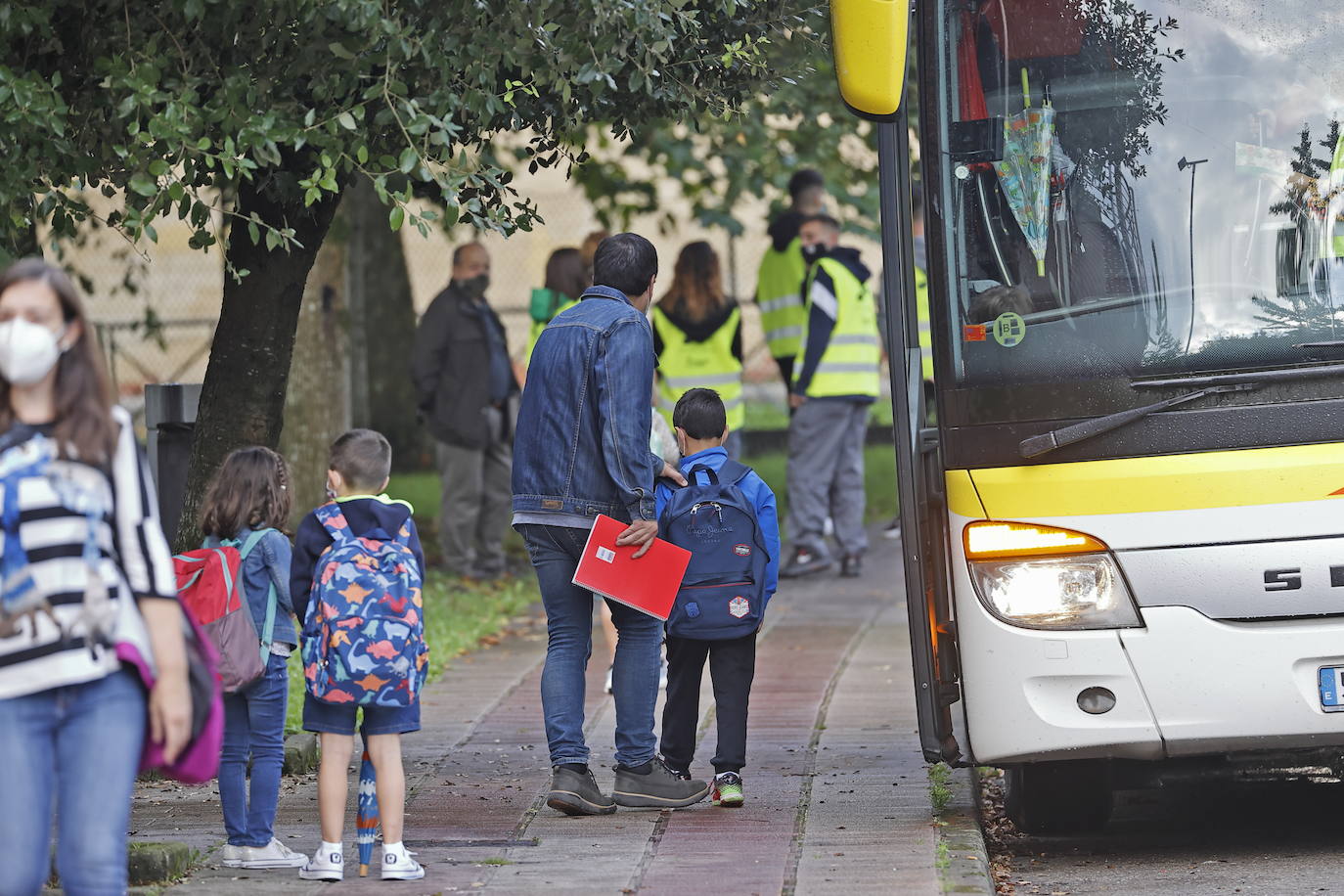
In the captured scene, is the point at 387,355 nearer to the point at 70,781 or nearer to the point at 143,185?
the point at 143,185

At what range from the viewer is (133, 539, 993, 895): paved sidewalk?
5.62 m

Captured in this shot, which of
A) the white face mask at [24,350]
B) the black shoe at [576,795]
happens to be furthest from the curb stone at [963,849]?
the white face mask at [24,350]

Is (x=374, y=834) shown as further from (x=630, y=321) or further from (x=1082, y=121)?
(x=1082, y=121)

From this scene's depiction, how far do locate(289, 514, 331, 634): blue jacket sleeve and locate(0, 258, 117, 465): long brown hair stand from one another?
1498 millimetres

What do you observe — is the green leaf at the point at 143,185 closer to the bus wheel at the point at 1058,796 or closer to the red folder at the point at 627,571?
the red folder at the point at 627,571

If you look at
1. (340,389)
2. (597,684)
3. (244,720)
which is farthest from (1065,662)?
(340,389)

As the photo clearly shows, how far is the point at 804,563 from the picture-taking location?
13188mm

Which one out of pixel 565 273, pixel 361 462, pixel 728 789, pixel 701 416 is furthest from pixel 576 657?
pixel 565 273

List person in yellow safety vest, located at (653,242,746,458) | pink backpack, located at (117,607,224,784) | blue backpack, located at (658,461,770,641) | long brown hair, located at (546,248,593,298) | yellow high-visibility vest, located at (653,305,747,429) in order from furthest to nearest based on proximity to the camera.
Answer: yellow high-visibility vest, located at (653,305,747,429), person in yellow safety vest, located at (653,242,746,458), long brown hair, located at (546,248,593,298), blue backpack, located at (658,461,770,641), pink backpack, located at (117,607,224,784)

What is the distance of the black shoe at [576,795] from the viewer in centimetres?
652

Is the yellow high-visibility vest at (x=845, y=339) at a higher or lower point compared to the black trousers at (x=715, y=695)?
higher

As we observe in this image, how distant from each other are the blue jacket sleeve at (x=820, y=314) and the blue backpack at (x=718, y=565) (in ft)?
19.7

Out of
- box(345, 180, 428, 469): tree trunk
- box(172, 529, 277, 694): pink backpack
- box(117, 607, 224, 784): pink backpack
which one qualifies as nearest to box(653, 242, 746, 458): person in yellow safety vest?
box(172, 529, 277, 694): pink backpack

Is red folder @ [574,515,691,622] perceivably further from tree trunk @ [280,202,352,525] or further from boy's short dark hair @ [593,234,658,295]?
tree trunk @ [280,202,352,525]
